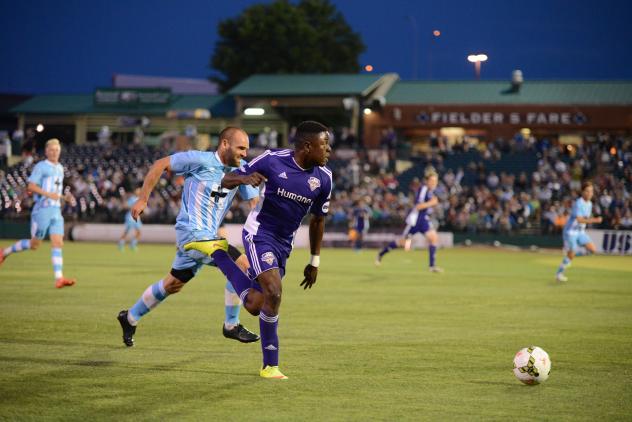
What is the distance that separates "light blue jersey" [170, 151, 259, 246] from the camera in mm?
10477

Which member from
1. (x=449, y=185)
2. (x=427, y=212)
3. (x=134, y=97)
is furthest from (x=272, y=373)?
(x=134, y=97)

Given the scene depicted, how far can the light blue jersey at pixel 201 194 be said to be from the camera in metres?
10.5

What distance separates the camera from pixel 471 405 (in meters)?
7.86

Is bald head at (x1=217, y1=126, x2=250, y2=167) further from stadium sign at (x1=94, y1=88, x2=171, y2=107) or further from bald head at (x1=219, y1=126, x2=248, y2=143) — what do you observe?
stadium sign at (x1=94, y1=88, x2=171, y2=107)

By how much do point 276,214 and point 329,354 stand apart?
211 cm

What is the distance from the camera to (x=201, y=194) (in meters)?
10.7

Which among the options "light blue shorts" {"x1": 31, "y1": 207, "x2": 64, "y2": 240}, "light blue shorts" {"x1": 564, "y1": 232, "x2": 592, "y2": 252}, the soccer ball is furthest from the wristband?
"light blue shorts" {"x1": 564, "y1": 232, "x2": 592, "y2": 252}

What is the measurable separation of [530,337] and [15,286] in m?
10.7

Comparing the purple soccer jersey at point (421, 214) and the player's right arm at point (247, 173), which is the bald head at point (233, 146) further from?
the purple soccer jersey at point (421, 214)

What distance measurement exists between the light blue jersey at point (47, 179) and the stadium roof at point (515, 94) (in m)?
47.3

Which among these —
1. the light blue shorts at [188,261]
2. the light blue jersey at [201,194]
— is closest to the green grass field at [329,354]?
the light blue shorts at [188,261]

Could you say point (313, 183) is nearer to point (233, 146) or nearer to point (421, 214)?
point (233, 146)

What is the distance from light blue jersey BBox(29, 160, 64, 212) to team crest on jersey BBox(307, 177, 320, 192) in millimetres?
9128

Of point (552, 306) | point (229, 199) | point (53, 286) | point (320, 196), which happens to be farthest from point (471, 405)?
point (53, 286)
